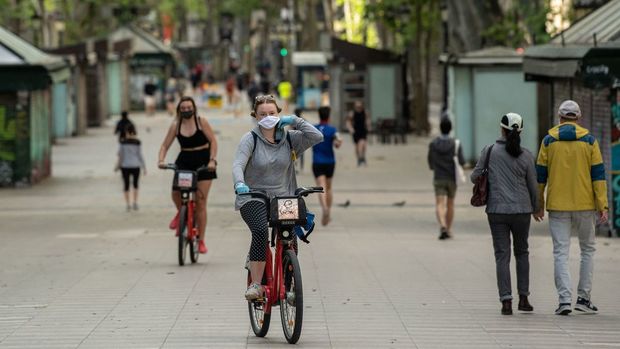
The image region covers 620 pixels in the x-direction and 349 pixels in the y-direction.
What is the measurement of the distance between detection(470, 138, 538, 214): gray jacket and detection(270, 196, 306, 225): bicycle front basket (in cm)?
210

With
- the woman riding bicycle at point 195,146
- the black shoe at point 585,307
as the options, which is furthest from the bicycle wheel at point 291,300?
the woman riding bicycle at point 195,146

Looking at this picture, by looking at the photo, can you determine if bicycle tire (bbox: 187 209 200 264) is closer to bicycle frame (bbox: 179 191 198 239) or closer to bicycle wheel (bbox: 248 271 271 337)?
bicycle frame (bbox: 179 191 198 239)

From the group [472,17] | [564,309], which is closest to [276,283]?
[564,309]

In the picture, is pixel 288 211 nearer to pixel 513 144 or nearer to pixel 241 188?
pixel 241 188

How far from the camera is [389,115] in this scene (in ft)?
146

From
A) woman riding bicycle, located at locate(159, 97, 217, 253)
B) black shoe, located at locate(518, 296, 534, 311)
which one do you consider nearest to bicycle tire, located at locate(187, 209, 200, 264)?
woman riding bicycle, located at locate(159, 97, 217, 253)

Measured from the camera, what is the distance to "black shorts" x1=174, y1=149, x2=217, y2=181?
15.1m

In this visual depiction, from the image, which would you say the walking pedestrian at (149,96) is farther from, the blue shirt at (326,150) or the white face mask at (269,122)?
the white face mask at (269,122)

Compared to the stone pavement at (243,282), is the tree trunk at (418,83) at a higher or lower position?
higher

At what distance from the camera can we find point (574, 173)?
37.8 feet

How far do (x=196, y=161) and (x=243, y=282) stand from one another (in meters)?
1.96

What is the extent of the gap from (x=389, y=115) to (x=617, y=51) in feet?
88.8

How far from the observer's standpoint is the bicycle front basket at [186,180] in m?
14.8

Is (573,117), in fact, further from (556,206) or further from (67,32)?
(67,32)
